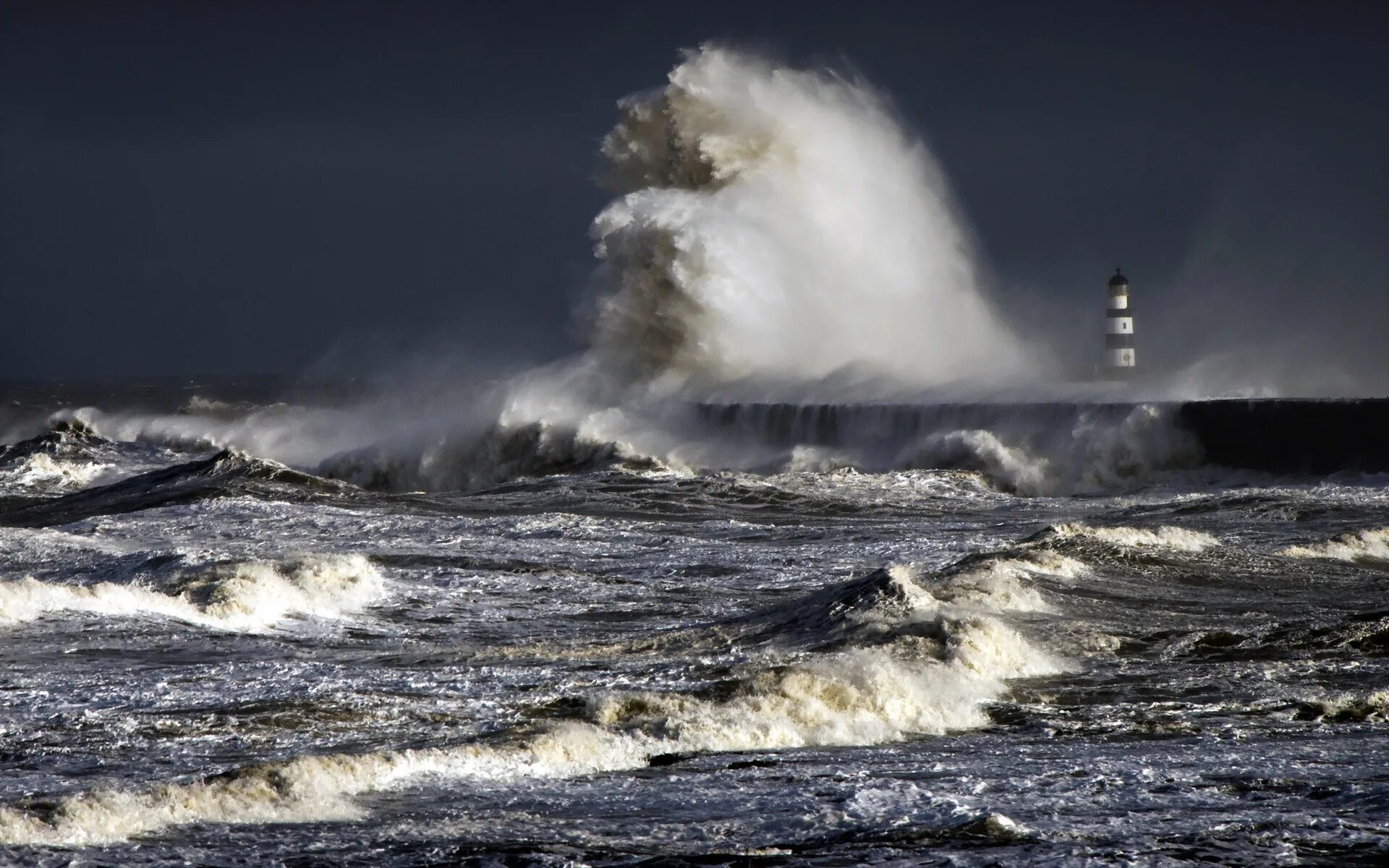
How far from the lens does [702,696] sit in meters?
8.33

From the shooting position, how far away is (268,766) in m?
6.57

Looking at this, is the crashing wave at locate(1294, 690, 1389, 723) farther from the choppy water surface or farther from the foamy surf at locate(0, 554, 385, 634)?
the foamy surf at locate(0, 554, 385, 634)

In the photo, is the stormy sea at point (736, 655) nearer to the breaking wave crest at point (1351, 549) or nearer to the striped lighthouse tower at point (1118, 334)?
the breaking wave crest at point (1351, 549)

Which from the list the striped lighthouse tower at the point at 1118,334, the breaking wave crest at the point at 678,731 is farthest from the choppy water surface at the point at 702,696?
the striped lighthouse tower at the point at 1118,334

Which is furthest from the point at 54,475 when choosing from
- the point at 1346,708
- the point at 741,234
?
the point at 1346,708

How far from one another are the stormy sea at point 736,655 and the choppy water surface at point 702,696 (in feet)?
0.10

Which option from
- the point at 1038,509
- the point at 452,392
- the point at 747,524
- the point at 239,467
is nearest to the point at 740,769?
the point at 747,524

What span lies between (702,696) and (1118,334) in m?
30.8

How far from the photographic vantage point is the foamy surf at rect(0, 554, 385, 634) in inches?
452

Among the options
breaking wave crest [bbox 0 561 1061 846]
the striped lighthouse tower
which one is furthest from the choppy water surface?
the striped lighthouse tower

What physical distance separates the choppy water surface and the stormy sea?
0.10ft

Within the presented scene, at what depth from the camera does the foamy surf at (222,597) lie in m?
11.5

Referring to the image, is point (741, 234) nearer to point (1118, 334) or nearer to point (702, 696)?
point (1118, 334)

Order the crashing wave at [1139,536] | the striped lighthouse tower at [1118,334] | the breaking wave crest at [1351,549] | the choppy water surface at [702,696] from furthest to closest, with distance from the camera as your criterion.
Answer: the striped lighthouse tower at [1118,334] < the crashing wave at [1139,536] < the breaking wave crest at [1351,549] < the choppy water surface at [702,696]
